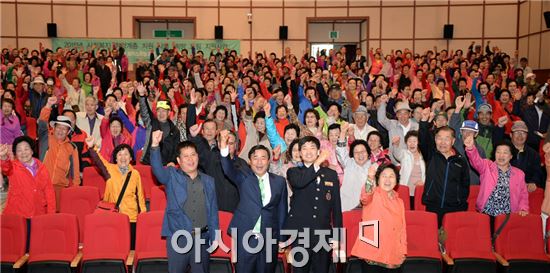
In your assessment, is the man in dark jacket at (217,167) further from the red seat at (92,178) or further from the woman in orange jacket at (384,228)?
the red seat at (92,178)

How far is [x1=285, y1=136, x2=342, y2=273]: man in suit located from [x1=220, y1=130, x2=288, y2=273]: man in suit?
0.47ft

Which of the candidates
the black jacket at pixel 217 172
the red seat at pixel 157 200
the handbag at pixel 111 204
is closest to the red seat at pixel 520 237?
the black jacket at pixel 217 172

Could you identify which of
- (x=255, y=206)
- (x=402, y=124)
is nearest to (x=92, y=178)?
(x=255, y=206)

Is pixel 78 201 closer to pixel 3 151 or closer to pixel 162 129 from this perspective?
pixel 3 151

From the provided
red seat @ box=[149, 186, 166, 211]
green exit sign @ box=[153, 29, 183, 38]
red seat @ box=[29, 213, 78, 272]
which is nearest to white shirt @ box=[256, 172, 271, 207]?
red seat @ box=[149, 186, 166, 211]

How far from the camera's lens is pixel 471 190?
5672 mm

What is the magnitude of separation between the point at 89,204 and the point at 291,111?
111 inches

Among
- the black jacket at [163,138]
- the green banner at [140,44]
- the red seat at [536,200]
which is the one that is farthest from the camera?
the green banner at [140,44]

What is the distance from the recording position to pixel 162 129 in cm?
634

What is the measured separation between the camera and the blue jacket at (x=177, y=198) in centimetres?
408

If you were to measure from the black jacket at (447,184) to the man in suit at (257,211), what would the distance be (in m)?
1.66

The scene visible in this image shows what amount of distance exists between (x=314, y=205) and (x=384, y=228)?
572 mm

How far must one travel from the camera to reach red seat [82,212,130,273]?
4.56 m

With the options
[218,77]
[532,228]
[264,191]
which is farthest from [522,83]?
[264,191]
